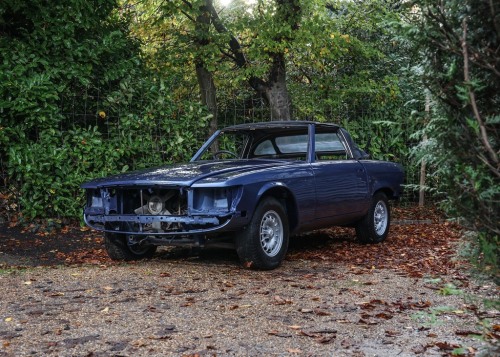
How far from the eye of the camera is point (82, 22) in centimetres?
1081

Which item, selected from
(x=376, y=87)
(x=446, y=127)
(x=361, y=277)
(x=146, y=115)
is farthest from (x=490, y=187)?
(x=376, y=87)

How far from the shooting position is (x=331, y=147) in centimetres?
957

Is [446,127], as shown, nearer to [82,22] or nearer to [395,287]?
[395,287]

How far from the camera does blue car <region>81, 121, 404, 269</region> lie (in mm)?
7051

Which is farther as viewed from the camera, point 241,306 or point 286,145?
point 286,145

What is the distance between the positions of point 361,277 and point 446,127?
3835 mm

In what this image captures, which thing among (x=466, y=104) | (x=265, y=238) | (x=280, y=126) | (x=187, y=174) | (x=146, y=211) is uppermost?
(x=280, y=126)

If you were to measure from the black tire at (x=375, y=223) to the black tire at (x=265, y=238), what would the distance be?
7.28 ft

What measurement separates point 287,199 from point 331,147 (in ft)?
6.10

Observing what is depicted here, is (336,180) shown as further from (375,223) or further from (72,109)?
(72,109)

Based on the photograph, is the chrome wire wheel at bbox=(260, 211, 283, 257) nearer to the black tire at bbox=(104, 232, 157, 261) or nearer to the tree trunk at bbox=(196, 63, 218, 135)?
the black tire at bbox=(104, 232, 157, 261)

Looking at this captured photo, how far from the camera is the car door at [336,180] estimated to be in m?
8.42

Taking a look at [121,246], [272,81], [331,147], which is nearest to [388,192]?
[331,147]

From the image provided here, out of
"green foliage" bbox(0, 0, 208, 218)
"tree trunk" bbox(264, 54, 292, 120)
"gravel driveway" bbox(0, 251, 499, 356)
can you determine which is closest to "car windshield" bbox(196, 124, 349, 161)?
"gravel driveway" bbox(0, 251, 499, 356)
